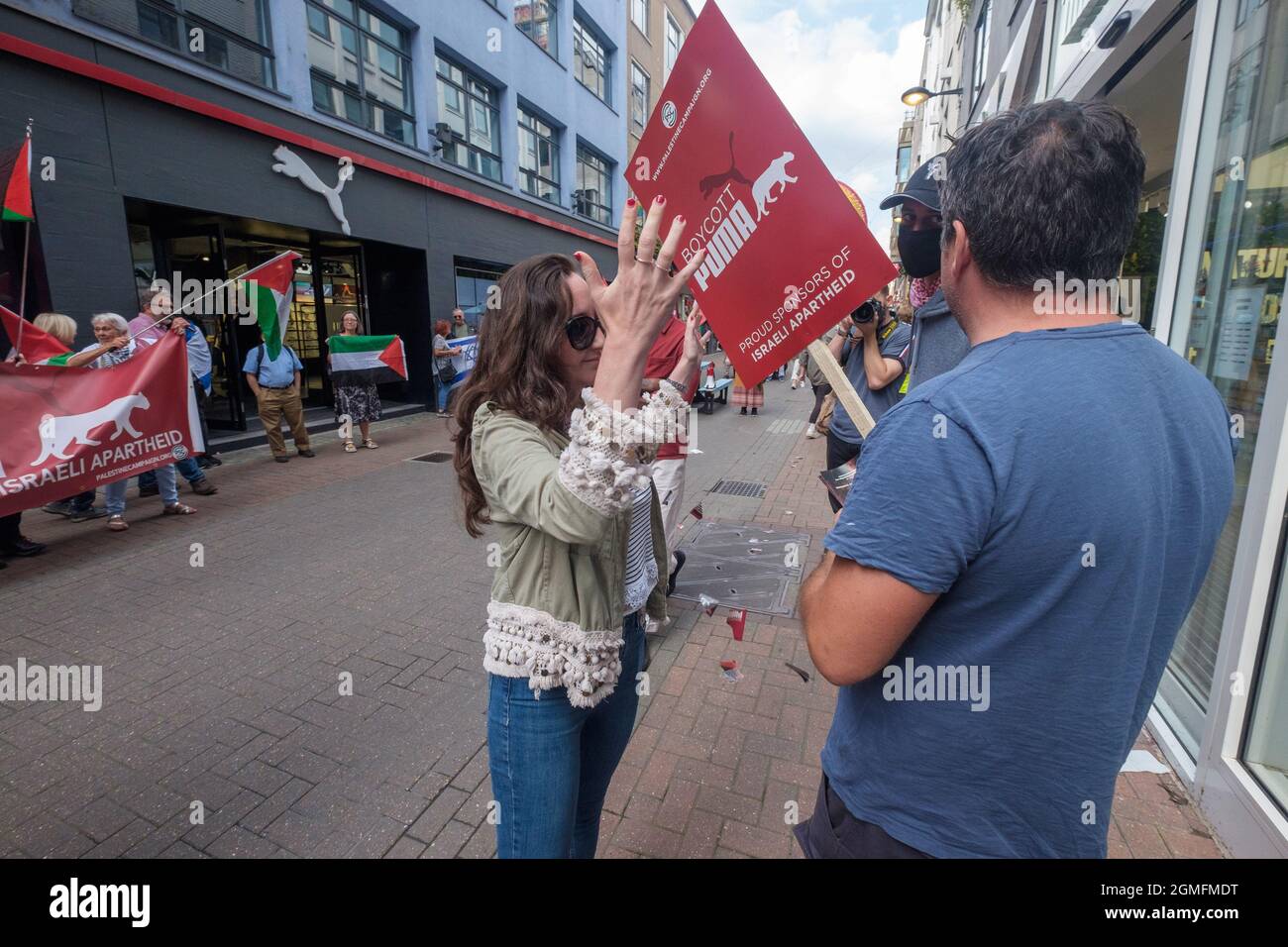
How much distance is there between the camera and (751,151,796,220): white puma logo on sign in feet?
5.93

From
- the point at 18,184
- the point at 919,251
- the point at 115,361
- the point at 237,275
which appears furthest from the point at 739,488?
the point at 237,275

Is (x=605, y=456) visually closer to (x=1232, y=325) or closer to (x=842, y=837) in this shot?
(x=842, y=837)

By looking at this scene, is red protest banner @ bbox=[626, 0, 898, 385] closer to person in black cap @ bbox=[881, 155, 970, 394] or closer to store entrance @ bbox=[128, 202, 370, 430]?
person in black cap @ bbox=[881, 155, 970, 394]

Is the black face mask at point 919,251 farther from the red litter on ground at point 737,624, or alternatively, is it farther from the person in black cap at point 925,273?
the red litter on ground at point 737,624

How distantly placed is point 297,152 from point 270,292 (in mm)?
3979

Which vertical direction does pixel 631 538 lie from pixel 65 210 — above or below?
below

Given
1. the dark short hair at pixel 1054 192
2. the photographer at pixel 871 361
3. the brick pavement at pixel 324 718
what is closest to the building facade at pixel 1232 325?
the brick pavement at pixel 324 718

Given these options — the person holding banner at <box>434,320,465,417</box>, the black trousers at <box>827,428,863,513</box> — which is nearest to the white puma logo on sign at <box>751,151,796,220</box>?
the black trousers at <box>827,428,863,513</box>

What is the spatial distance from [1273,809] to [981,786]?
7.02 feet

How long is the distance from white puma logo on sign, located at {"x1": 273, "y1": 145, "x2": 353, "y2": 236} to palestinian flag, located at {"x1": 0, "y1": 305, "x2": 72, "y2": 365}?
5.06 meters

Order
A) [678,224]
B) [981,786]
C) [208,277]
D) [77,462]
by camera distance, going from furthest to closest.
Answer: [208,277], [77,462], [678,224], [981,786]
